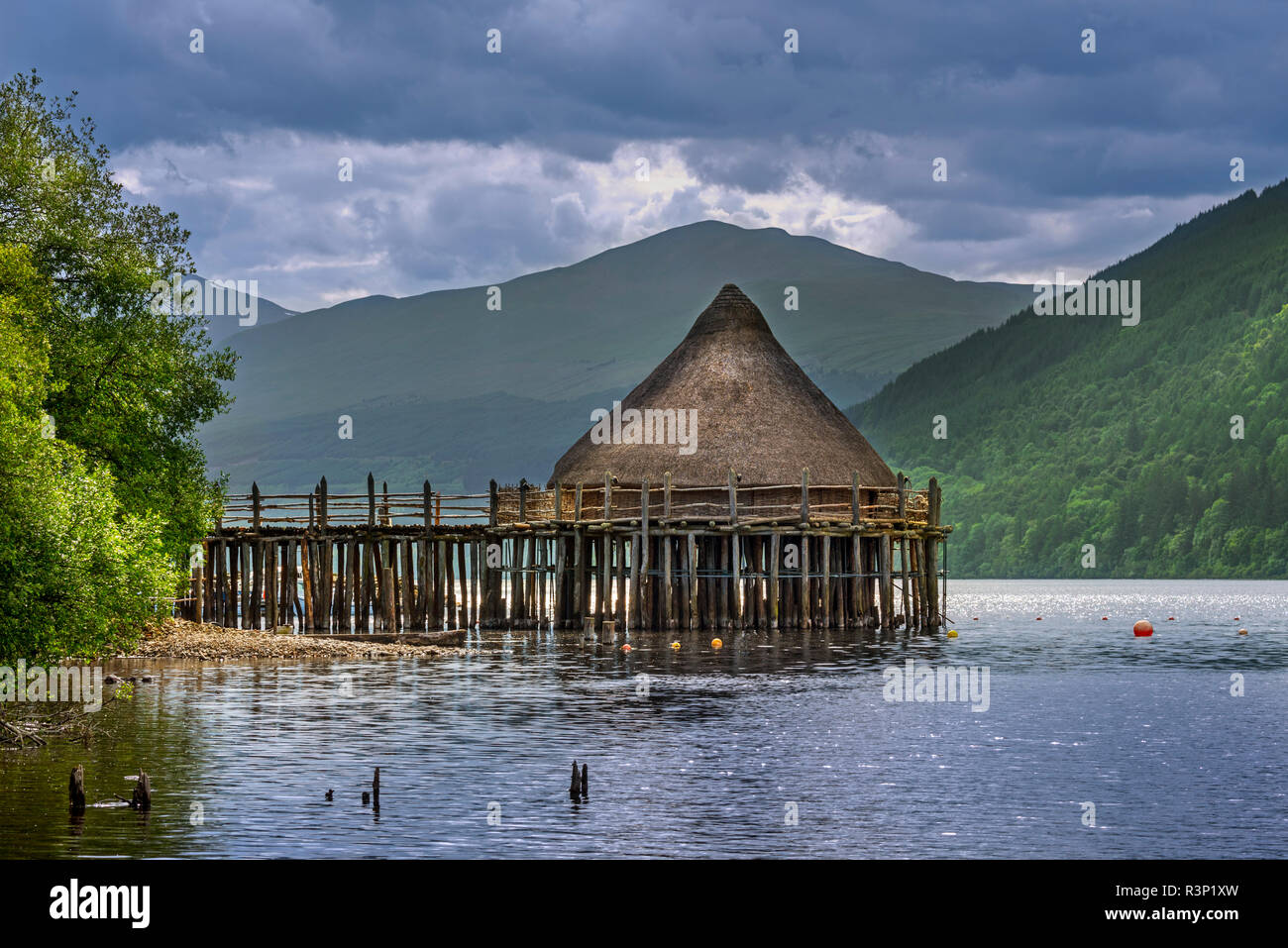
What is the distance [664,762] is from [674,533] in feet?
86.6

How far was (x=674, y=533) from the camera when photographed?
55.7 meters

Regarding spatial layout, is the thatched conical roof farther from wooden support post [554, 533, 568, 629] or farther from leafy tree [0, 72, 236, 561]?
leafy tree [0, 72, 236, 561]

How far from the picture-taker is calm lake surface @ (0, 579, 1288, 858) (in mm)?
22672

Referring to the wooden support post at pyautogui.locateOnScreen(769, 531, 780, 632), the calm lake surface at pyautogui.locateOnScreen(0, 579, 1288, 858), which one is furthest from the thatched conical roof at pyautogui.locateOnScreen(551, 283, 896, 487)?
the calm lake surface at pyautogui.locateOnScreen(0, 579, 1288, 858)

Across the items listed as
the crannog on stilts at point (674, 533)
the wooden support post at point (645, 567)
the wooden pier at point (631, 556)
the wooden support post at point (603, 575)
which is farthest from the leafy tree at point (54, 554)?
the wooden support post at point (603, 575)

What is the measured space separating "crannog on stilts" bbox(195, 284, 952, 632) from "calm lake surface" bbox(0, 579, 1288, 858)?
516cm

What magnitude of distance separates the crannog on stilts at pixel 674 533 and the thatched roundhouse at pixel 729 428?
0.27 ft

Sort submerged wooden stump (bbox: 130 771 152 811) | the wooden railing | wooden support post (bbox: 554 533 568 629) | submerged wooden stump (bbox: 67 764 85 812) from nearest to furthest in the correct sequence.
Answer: submerged wooden stump (bbox: 67 764 85 812) → submerged wooden stump (bbox: 130 771 152 811) → the wooden railing → wooden support post (bbox: 554 533 568 629)

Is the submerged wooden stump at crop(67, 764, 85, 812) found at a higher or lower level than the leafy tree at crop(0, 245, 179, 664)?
lower

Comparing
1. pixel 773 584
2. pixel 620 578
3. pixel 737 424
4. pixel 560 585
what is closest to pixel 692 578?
pixel 620 578

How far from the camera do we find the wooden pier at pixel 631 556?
56.3 metres

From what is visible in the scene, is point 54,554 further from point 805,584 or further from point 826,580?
point 826,580

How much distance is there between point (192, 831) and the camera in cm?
2258
